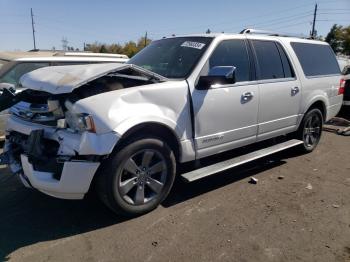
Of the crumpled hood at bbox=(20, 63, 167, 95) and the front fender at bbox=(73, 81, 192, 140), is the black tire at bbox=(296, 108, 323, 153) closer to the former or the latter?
the front fender at bbox=(73, 81, 192, 140)

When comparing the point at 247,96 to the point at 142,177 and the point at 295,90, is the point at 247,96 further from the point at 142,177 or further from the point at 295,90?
the point at 142,177

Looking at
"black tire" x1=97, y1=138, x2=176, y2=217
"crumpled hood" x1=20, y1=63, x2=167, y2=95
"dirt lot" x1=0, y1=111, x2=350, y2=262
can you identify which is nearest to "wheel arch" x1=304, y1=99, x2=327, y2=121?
"dirt lot" x1=0, y1=111, x2=350, y2=262

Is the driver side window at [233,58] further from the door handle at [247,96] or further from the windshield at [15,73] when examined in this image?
the windshield at [15,73]

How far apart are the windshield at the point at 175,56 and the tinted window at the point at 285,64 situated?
58.1 inches

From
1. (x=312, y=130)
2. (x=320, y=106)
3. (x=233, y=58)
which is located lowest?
(x=312, y=130)

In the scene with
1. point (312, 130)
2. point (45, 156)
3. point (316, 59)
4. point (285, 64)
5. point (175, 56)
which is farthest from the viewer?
point (312, 130)

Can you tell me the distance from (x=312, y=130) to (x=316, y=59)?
1.24 meters

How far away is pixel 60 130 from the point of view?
11.1ft

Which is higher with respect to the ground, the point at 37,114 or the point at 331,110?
the point at 37,114

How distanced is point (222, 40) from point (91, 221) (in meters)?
2.68

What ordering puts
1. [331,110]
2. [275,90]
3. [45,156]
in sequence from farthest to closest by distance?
[331,110] < [275,90] < [45,156]

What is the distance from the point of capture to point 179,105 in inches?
150

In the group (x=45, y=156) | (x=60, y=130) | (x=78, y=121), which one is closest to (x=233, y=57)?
(x=78, y=121)

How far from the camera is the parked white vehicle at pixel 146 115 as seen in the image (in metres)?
3.23
